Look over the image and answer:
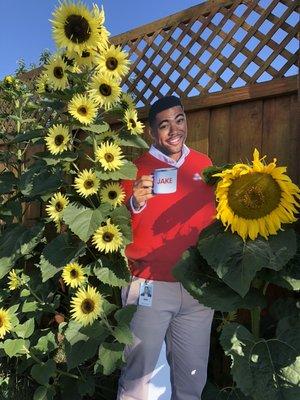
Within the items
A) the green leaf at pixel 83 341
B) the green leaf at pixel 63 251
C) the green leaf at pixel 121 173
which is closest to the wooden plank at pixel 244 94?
the green leaf at pixel 121 173

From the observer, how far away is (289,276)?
1799 millimetres

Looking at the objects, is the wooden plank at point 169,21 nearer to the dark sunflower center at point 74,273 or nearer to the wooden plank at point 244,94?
the wooden plank at point 244,94

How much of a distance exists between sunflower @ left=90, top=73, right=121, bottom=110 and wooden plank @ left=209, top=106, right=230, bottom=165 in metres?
0.57

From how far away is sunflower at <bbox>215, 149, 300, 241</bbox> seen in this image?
5.77 feet

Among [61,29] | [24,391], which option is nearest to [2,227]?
[24,391]

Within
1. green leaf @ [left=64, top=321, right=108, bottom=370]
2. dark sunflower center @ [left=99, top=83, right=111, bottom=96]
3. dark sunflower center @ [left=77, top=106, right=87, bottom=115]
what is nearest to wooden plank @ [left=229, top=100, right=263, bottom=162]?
dark sunflower center @ [left=99, top=83, right=111, bottom=96]

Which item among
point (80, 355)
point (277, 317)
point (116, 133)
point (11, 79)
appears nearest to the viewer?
point (277, 317)

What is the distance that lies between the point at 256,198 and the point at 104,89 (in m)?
0.95

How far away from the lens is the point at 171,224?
2.17 meters

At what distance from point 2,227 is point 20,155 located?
0.49 m

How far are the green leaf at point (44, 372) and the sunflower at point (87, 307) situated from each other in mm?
377

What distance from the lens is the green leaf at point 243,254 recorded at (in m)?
1.72

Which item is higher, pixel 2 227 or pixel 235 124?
pixel 235 124

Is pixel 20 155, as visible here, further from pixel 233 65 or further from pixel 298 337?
pixel 298 337
